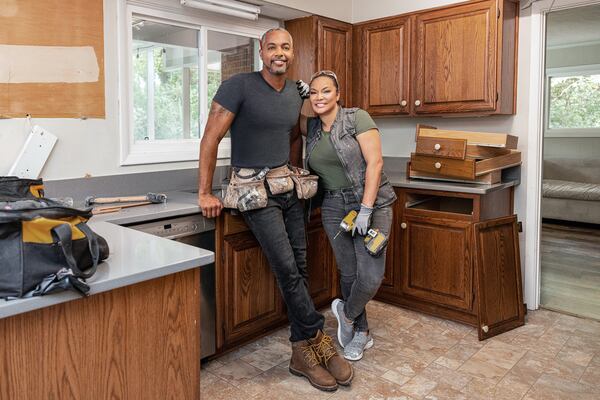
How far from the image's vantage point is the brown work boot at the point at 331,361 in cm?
232

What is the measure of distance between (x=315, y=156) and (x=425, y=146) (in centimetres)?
92

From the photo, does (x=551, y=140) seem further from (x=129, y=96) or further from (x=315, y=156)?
(x=129, y=96)

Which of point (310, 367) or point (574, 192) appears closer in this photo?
point (310, 367)

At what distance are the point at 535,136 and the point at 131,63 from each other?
→ 7.89ft

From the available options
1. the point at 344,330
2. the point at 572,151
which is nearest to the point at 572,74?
the point at 572,151

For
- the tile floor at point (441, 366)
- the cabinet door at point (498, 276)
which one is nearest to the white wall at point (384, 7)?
the cabinet door at point (498, 276)

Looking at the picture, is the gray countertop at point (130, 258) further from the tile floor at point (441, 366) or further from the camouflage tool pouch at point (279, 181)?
the tile floor at point (441, 366)

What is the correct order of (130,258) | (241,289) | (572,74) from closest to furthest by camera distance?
1. (130,258)
2. (241,289)
3. (572,74)

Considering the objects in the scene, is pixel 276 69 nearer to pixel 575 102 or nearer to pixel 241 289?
pixel 241 289

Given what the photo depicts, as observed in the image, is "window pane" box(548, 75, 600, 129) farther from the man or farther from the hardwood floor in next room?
the man

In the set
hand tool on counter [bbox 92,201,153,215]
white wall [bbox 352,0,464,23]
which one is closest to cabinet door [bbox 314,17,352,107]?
white wall [bbox 352,0,464,23]

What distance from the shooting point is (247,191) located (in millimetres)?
2338

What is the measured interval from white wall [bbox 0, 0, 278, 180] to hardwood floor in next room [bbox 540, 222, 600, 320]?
284 cm

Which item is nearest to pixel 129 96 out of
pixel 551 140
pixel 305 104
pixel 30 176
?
pixel 30 176
